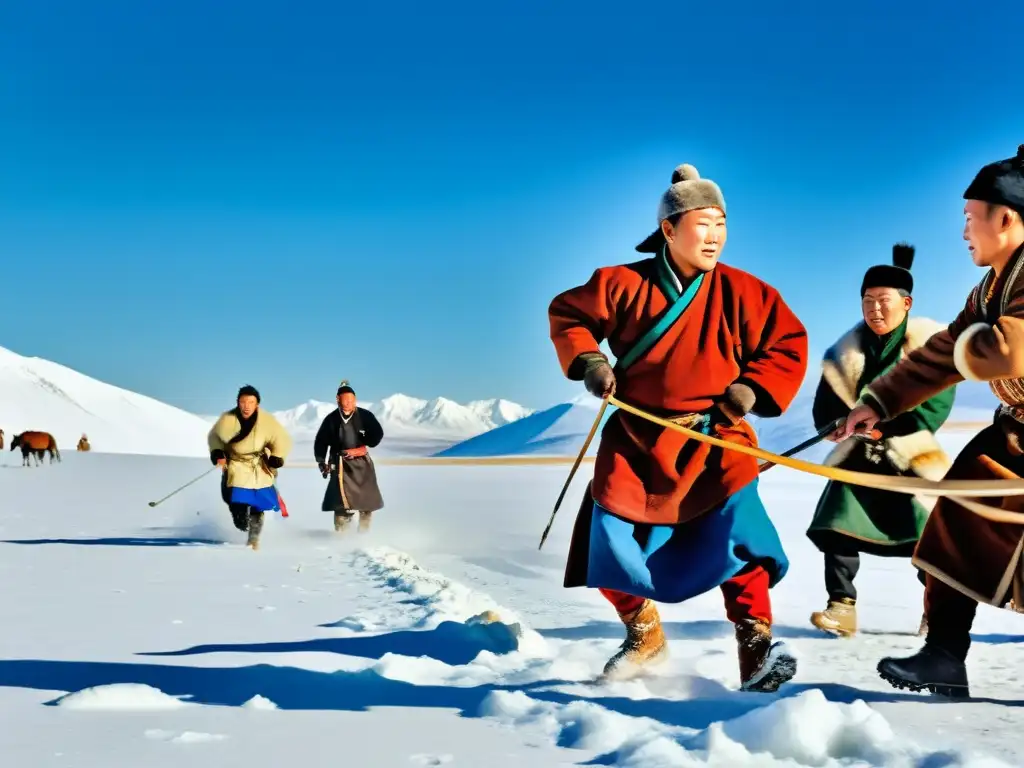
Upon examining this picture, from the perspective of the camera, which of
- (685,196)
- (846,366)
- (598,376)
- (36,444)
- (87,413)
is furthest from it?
(87,413)

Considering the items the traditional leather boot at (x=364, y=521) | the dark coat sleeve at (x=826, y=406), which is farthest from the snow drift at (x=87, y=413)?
the dark coat sleeve at (x=826, y=406)

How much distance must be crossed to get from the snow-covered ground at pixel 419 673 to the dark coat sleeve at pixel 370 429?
78.6 inches

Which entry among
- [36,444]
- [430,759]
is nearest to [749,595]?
[430,759]

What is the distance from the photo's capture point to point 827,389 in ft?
17.4

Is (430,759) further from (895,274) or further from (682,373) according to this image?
(895,274)

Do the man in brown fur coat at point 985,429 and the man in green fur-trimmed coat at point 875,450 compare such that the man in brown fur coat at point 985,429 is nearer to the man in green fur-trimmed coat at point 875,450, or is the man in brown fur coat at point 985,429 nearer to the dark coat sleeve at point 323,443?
the man in green fur-trimmed coat at point 875,450

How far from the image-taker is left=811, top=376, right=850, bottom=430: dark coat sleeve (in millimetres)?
5223

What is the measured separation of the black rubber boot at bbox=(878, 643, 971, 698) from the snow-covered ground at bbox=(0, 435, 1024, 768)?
0.19 ft

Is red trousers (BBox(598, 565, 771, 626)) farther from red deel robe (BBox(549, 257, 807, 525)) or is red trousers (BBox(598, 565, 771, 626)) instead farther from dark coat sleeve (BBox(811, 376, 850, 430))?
dark coat sleeve (BBox(811, 376, 850, 430))

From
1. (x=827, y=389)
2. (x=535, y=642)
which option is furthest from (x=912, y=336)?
(x=535, y=642)

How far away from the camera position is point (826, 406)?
5281 mm

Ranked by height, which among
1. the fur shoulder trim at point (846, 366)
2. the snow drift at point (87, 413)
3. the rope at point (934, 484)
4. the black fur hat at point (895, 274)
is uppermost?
the snow drift at point (87, 413)

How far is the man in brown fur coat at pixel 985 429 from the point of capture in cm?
324

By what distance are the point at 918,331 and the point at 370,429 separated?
252 inches
